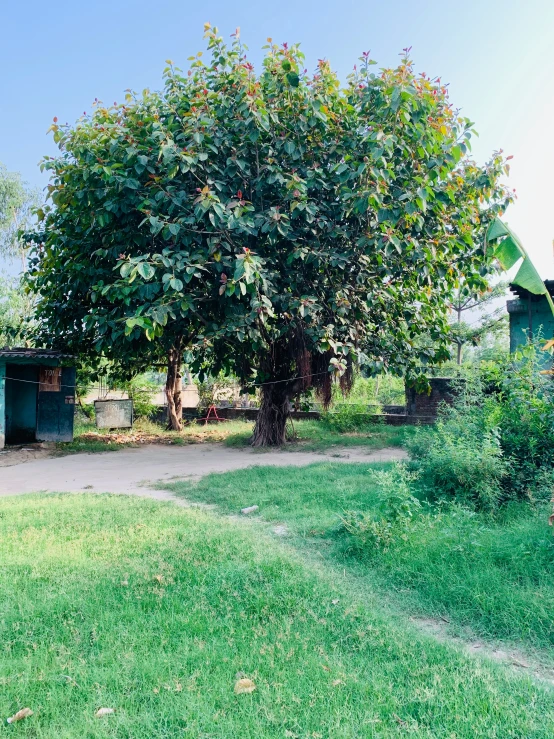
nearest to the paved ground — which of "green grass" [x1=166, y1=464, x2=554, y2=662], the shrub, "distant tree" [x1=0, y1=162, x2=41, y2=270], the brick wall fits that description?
"green grass" [x1=166, y1=464, x2=554, y2=662]

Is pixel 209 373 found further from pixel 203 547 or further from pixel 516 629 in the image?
pixel 516 629

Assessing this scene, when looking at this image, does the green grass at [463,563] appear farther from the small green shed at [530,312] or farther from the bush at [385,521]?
the small green shed at [530,312]

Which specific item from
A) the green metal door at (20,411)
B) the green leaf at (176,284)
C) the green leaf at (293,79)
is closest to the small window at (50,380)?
the green metal door at (20,411)

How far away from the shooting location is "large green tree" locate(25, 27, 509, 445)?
8.76 metres

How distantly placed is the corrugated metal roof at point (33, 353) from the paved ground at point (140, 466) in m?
2.29

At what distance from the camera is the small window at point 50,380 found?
13250mm

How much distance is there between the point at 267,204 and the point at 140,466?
544 cm

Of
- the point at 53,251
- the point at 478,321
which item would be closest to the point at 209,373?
the point at 53,251

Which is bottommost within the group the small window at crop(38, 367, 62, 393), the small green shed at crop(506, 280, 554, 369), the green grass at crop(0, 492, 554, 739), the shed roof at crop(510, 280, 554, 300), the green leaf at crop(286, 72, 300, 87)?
the green grass at crop(0, 492, 554, 739)

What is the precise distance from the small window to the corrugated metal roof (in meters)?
0.52

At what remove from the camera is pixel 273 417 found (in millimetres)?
13094

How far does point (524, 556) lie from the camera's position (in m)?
4.11

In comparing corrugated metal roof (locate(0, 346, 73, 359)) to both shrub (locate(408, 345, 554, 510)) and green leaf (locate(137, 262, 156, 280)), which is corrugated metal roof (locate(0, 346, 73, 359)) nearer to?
green leaf (locate(137, 262, 156, 280))

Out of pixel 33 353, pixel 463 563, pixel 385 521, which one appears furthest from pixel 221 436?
pixel 463 563
